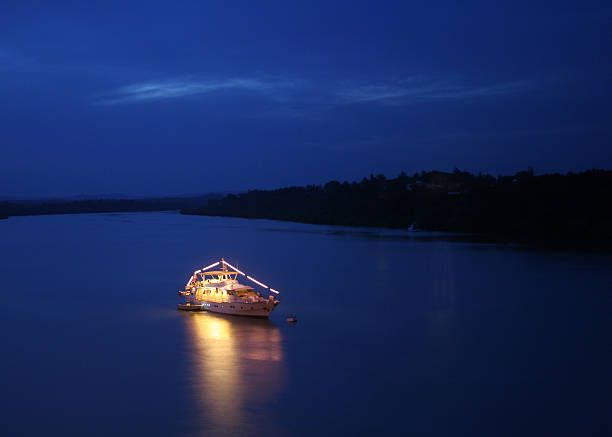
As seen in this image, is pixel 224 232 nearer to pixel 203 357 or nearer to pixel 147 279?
pixel 147 279

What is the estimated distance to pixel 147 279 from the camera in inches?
481

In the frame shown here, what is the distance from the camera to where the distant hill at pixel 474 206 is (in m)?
20.8

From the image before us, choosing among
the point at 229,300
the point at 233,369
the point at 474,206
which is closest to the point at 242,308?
the point at 229,300

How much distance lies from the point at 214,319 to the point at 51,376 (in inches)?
106

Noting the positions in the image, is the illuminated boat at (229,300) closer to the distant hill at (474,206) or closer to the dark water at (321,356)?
the dark water at (321,356)

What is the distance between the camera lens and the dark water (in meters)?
4.93

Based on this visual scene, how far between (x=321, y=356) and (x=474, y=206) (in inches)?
771

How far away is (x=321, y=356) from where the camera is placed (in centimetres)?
651

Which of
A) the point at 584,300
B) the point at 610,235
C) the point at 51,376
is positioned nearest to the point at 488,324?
the point at 584,300

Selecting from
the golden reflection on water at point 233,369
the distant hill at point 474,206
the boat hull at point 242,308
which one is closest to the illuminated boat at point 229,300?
the boat hull at point 242,308

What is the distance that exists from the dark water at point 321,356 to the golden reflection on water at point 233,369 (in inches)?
0.8

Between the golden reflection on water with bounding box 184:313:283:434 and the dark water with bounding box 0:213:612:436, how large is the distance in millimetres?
20

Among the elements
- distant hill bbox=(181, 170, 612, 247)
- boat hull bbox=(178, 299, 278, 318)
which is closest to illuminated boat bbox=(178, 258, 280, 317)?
boat hull bbox=(178, 299, 278, 318)

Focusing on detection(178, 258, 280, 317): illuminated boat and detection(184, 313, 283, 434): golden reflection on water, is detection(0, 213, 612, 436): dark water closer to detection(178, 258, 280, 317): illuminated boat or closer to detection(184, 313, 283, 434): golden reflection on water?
detection(184, 313, 283, 434): golden reflection on water
